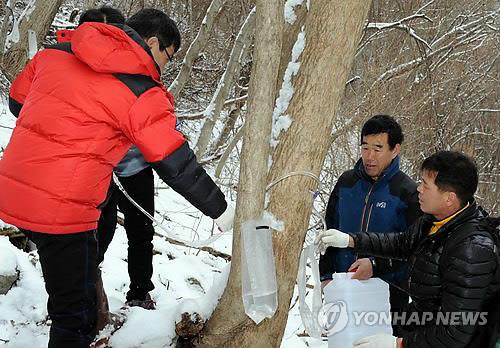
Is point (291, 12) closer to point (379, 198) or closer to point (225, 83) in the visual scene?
point (379, 198)

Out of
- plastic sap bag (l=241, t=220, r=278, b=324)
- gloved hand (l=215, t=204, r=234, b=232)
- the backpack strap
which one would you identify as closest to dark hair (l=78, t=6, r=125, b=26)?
the backpack strap

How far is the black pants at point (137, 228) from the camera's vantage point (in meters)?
2.56

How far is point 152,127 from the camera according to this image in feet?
5.94

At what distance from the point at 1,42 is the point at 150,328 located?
14.9 feet

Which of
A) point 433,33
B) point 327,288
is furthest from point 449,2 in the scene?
point 327,288

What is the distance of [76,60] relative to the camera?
1.88 m

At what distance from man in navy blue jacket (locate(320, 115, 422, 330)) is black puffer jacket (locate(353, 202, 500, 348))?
16.7 inches

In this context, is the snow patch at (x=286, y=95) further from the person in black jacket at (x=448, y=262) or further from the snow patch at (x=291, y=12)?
the person in black jacket at (x=448, y=262)

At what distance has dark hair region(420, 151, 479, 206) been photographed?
2.01 metres

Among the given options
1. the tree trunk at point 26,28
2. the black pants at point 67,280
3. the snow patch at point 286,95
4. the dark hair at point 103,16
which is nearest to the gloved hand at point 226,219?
the snow patch at point 286,95

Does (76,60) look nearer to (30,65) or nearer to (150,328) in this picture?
(30,65)

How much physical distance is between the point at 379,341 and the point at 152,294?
1.61m

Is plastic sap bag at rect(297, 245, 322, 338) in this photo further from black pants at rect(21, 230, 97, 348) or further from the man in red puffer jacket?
black pants at rect(21, 230, 97, 348)

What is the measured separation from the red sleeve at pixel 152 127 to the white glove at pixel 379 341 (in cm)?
108
